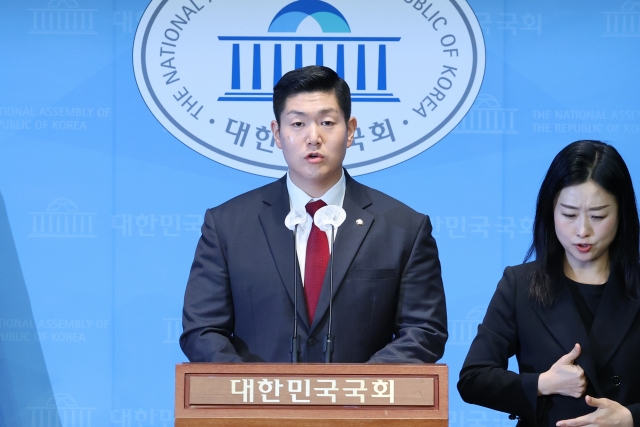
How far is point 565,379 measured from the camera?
2.15 m

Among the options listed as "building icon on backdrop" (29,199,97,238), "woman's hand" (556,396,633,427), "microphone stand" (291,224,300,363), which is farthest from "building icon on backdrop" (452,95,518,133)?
"woman's hand" (556,396,633,427)

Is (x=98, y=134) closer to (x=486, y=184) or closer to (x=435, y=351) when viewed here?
(x=486, y=184)

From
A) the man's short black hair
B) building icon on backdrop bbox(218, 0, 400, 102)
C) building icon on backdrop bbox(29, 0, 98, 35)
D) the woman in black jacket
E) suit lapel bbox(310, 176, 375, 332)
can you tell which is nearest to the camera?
the woman in black jacket

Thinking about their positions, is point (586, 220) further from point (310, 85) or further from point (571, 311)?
point (310, 85)

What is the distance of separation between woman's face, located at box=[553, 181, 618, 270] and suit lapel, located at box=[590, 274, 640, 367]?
11 cm

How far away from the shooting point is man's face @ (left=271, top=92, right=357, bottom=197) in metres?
2.46

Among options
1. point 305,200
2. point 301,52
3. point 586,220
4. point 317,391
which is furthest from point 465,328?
point 317,391

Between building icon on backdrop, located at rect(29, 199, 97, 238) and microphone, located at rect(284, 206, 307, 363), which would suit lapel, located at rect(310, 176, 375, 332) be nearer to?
microphone, located at rect(284, 206, 307, 363)

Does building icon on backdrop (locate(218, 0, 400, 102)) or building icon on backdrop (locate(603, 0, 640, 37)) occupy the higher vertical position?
building icon on backdrop (locate(603, 0, 640, 37))

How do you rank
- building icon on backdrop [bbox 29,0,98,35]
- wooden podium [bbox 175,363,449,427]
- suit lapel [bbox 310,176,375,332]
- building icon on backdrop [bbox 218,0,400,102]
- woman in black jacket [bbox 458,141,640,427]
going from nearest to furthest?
wooden podium [bbox 175,363,449,427] < woman in black jacket [bbox 458,141,640,427] < suit lapel [bbox 310,176,375,332] < building icon on backdrop [bbox 218,0,400,102] < building icon on backdrop [bbox 29,0,98,35]

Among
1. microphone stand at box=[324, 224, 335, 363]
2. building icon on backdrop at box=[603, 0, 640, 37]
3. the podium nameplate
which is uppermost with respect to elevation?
building icon on backdrop at box=[603, 0, 640, 37]

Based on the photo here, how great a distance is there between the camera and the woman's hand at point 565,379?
2146 millimetres

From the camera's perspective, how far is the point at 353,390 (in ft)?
5.99

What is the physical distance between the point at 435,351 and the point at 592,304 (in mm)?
429
